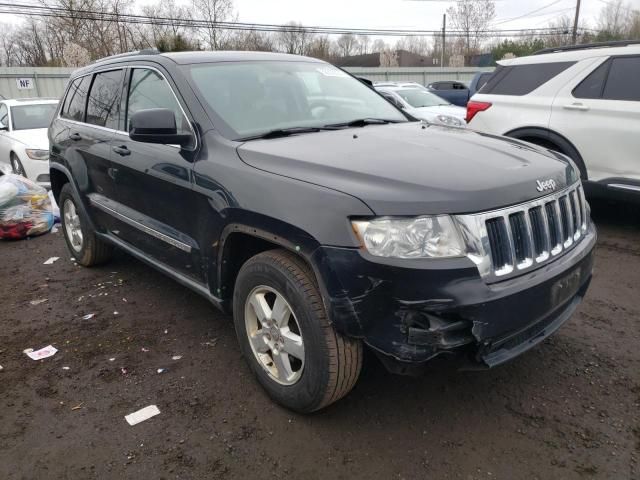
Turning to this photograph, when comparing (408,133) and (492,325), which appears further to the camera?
(408,133)

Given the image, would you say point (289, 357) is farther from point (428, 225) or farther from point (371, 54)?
point (371, 54)

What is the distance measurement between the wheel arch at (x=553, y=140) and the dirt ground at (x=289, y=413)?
223 cm

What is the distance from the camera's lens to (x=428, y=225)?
7.14ft

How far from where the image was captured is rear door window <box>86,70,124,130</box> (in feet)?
13.2

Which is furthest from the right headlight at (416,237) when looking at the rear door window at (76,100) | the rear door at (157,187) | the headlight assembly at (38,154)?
the headlight assembly at (38,154)

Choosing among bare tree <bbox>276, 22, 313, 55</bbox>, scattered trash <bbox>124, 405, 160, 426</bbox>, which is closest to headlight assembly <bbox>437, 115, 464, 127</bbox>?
scattered trash <bbox>124, 405, 160, 426</bbox>

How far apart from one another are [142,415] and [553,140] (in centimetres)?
512

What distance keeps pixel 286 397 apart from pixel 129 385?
105cm

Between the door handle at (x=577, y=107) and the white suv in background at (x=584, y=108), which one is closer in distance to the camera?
the white suv in background at (x=584, y=108)

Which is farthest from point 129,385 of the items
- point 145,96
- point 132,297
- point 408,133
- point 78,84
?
point 78,84

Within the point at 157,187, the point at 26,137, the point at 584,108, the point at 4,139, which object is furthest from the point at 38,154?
the point at 584,108

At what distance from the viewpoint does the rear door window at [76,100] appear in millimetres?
4668

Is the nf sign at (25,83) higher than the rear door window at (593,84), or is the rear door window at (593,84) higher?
the nf sign at (25,83)

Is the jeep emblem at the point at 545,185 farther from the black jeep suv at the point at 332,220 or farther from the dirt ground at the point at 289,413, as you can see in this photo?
the dirt ground at the point at 289,413
